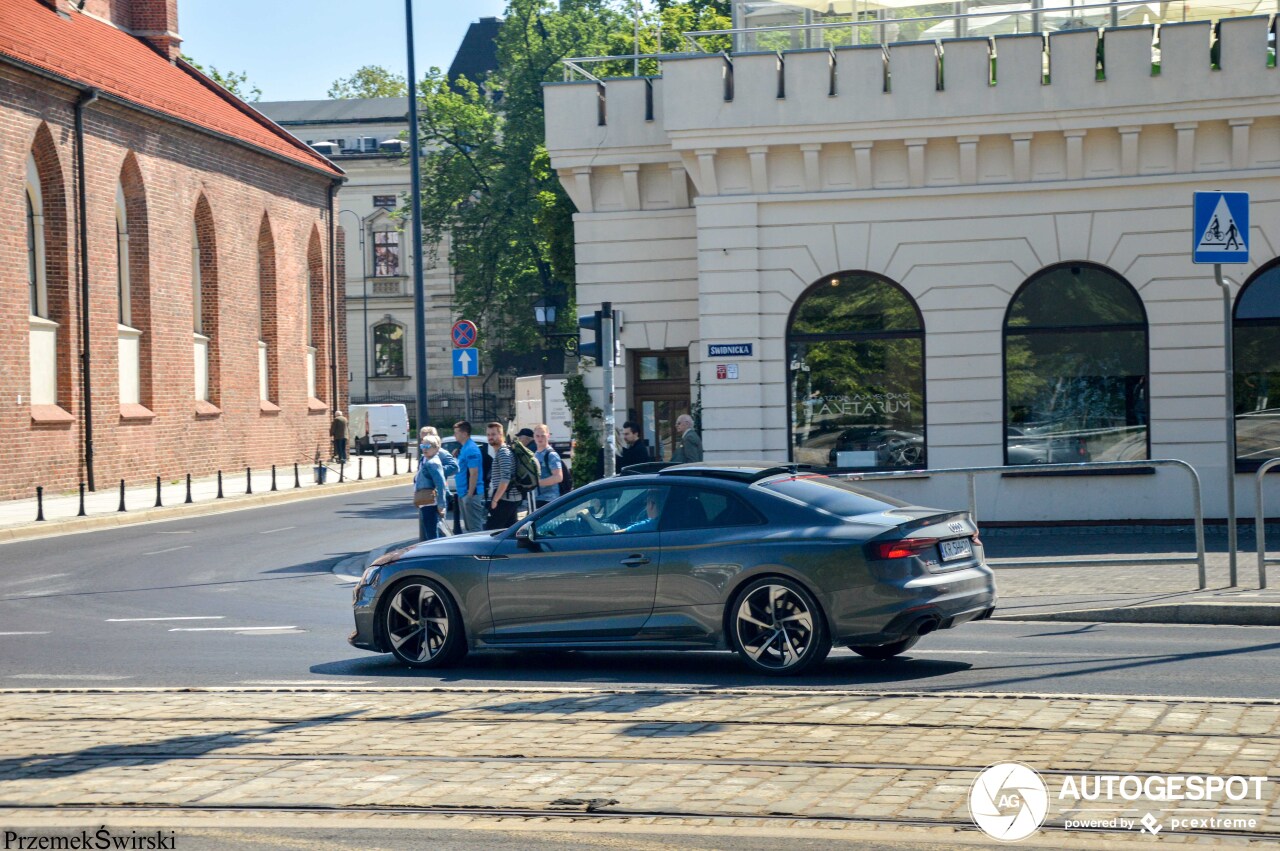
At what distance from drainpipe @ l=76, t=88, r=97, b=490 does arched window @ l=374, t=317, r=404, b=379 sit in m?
47.9

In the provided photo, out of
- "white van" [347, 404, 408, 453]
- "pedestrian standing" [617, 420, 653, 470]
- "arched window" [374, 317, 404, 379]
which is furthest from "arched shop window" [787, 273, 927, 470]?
"arched window" [374, 317, 404, 379]

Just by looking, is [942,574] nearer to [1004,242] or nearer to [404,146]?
[1004,242]

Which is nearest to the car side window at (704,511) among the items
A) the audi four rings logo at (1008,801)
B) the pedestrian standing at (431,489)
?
the audi four rings logo at (1008,801)

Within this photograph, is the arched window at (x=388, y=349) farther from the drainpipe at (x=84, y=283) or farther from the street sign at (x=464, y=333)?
the street sign at (x=464, y=333)

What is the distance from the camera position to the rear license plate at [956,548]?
10.2 metres

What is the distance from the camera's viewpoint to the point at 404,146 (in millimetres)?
83125

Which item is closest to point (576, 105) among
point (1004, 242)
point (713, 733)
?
point (1004, 242)

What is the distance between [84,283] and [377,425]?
1014 inches

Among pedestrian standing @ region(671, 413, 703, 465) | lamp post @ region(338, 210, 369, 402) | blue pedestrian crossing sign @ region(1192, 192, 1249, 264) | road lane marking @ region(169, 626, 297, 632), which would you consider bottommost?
road lane marking @ region(169, 626, 297, 632)

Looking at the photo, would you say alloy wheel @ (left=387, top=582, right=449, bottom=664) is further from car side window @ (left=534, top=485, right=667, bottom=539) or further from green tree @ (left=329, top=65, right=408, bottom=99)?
green tree @ (left=329, top=65, right=408, bottom=99)

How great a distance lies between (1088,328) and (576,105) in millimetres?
7894

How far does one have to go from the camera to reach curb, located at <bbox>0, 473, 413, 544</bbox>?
26.2 m

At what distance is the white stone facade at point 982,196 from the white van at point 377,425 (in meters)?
41.5

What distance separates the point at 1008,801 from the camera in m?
6.12
